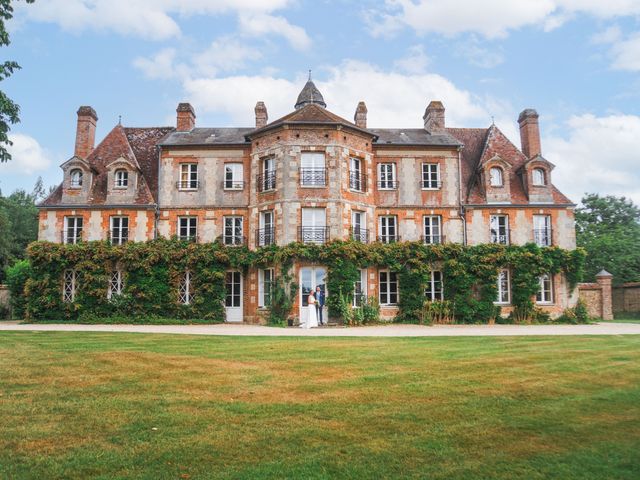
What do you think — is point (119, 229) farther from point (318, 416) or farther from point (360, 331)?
point (318, 416)

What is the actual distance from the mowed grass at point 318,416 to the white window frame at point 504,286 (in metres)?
15.2

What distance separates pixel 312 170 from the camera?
23.9 meters

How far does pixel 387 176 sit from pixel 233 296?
391 inches

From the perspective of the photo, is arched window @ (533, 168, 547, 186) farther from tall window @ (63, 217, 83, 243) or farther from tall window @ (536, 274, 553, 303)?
tall window @ (63, 217, 83, 243)

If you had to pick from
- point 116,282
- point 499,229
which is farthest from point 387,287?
point 116,282

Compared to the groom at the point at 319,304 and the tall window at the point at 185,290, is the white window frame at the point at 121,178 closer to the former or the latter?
the tall window at the point at 185,290

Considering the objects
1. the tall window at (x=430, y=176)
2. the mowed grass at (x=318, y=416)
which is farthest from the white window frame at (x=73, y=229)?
the tall window at (x=430, y=176)

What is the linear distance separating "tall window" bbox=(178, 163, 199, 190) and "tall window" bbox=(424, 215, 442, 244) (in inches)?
472

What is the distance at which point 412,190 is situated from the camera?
2597cm

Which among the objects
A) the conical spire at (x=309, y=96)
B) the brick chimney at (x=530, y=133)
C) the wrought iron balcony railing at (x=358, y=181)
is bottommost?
the wrought iron balcony railing at (x=358, y=181)

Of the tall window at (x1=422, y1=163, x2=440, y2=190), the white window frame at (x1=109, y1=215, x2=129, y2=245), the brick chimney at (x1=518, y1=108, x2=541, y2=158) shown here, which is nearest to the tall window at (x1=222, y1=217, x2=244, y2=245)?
the white window frame at (x1=109, y1=215, x2=129, y2=245)

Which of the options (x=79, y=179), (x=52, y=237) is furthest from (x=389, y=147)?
(x=52, y=237)

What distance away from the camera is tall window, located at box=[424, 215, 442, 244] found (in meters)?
25.8

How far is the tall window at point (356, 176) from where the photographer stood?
2472 cm
